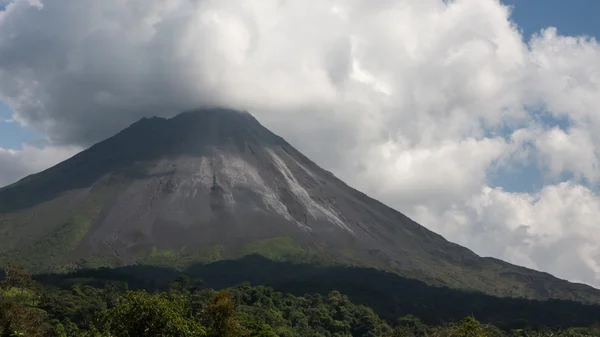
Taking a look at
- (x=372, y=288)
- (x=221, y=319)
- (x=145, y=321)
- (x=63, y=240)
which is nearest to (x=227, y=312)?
(x=221, y=319)

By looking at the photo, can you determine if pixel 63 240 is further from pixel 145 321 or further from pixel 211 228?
pixel 145 321

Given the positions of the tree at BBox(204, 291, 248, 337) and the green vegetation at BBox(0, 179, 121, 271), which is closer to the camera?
the tree at BBox(204, 291, 248, 337)

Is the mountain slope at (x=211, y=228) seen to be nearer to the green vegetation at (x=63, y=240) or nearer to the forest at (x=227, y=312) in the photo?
the green vegetation at (x=63, y=240)

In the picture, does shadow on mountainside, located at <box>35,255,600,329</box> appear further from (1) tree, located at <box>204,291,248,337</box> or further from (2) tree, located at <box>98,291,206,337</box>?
(2) tree, located at <box>98,291,206,337</box>

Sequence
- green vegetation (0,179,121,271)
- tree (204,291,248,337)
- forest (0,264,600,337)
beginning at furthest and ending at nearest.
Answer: green vegetation (0,179,121,271)
forest (0,264,600,337)
tree (204,291,248,337)

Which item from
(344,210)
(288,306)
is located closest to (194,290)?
(288,306)

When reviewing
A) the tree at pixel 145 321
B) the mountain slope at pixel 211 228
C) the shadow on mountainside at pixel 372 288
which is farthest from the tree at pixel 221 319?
the mountain slope at pixel 211 228

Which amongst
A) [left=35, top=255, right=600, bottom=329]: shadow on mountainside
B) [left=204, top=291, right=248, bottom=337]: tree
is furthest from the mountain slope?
[left=204, top=291, right=248, bottom=337]: tree

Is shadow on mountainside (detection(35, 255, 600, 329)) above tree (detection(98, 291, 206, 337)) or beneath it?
above
